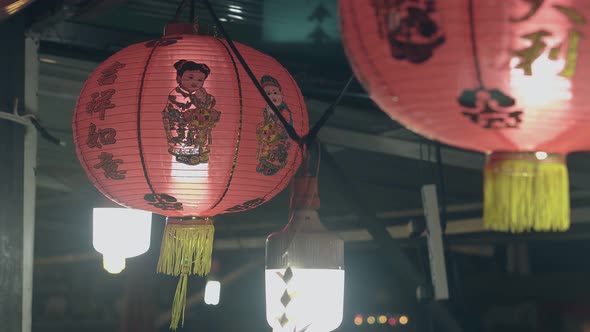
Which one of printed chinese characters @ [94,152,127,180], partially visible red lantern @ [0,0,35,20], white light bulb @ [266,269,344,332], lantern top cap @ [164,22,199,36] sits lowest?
white light bulb @ [266,269,344,332]

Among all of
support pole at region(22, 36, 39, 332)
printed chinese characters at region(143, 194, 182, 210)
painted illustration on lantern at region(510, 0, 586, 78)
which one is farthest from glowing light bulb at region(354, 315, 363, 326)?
painted illustration on lantern at region(510, 0, 586, 78)

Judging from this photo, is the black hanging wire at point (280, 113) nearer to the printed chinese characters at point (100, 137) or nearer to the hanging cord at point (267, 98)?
the hanging cord at point (267, 98)

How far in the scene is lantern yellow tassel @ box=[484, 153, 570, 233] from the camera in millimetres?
1777

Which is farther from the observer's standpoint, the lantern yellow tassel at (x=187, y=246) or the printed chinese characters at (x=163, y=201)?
the lantern yellow tassel at (x=187, y=246)

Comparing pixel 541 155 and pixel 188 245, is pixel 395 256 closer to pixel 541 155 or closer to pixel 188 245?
pixel 188 245

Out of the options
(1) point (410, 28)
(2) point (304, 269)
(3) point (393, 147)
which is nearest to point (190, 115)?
(2) point (304, 269)

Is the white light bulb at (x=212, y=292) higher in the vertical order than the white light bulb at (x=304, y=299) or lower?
lower

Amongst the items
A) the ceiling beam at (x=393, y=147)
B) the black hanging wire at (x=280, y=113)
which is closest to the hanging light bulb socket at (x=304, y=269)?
the black hanging wire at (x=280, y=113)

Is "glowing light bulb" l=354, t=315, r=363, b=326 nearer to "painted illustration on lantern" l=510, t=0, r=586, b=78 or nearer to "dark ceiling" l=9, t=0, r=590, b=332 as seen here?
"dark ceiling" l=9, t=0, r=590, b=332

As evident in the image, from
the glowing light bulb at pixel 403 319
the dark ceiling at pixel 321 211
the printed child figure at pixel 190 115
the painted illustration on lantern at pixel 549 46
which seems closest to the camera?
the painted illustration on lantern at pixel 549 46

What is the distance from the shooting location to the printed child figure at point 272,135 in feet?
9.23

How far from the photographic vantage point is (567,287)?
7.76 metres

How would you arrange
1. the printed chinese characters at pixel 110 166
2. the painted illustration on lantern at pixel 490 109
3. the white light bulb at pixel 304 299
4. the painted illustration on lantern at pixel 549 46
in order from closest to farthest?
the painted illustration on lantern at pixel 549 46, the painted illustration on lantern at pixel 490 109, the printed chinese characters at pixel 110 166, the white light bulb at pixel 304 299

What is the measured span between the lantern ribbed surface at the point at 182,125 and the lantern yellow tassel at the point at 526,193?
1.13 meters
